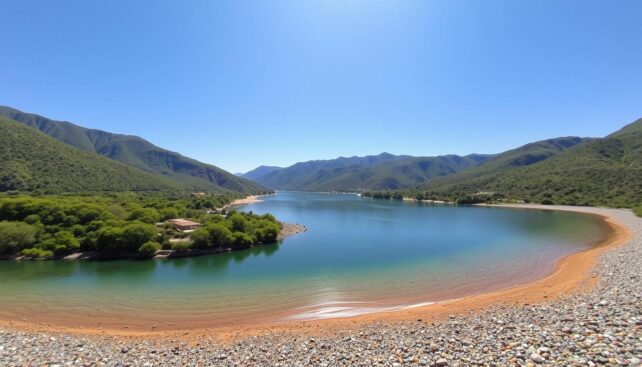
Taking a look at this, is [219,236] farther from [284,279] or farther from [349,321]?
[349,321]

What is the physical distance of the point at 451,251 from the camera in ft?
146

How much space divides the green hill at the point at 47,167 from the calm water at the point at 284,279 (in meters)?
89.2

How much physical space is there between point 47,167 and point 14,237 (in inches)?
3939

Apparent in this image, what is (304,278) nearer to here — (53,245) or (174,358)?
(174,358)

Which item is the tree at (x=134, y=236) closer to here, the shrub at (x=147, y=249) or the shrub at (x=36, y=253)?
the shrub at (x=147, y=249)

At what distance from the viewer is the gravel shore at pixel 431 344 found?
10.9 meters

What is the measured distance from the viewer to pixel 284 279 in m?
31.9

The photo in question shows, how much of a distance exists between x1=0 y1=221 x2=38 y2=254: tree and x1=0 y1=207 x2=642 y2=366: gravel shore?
31967mm

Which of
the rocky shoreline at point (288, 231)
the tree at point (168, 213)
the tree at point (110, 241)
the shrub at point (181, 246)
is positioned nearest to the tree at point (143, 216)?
the tree at point (168, 213)

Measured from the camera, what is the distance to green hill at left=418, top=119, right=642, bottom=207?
115 meters

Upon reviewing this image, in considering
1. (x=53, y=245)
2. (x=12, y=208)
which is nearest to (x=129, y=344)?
(x=53, y=245)

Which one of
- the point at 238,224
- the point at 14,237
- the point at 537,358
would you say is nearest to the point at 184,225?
the point at 238,224

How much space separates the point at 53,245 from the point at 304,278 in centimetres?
3540

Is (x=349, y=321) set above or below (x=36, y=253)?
below
